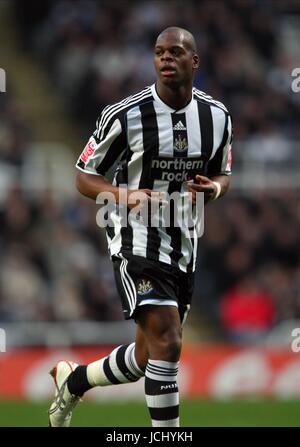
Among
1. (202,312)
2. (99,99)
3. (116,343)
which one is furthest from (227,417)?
(99,99)

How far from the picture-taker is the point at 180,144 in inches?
279

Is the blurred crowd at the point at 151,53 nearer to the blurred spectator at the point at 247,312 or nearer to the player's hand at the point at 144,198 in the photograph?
the blurred spectator at the point at 247,312

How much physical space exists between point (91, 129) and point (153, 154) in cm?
985

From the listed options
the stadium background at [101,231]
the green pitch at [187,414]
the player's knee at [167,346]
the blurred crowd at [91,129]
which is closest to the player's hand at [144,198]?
the player's knee at [167,346]

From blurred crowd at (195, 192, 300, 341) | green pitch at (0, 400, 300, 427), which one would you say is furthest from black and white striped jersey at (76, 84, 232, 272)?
blurred crowd at (195, 192, 300, 341)

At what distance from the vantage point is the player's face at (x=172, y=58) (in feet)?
22.5

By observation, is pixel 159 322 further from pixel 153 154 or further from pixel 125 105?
pixel 125 105

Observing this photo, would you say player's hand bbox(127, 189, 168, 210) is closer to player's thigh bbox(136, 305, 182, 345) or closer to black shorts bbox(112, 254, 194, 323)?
black shorts bbox(112, 254, 194, 323)

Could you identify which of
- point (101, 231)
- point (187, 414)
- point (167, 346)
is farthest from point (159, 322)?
point (101, 231)

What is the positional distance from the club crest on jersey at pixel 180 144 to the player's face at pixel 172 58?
341 millimetres

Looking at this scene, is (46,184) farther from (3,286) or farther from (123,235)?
(123,235)

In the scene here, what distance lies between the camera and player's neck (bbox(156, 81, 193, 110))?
7.07m

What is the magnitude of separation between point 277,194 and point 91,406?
4.46 meters

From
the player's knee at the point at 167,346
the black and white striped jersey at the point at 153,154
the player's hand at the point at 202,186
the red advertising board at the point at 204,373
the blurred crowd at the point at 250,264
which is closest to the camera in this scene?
the player's knee at the point at 167,346
